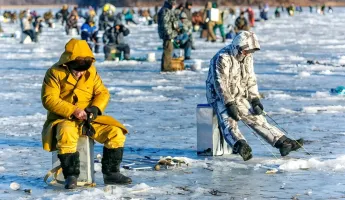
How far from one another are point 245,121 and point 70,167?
2246 millimetres

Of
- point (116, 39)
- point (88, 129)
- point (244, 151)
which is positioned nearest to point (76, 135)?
point (88, 129)

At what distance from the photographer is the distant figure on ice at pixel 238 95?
920 cm

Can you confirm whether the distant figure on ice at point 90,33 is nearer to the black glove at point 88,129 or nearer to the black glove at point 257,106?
the black glove at point 257,106

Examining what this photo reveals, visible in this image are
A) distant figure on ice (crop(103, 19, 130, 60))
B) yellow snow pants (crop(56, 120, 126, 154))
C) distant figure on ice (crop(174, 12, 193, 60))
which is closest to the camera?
yellow snow pants (crop(56, 120, 126, 154))

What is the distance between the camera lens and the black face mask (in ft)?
25.8

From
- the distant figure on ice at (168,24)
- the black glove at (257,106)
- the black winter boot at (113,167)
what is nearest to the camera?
the black winter boot at (113,167)

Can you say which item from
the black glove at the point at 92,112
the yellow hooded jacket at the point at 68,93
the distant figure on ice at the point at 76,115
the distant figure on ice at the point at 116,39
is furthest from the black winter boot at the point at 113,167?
the distant figure on ice at the point at 116,39

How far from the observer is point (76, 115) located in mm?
7773

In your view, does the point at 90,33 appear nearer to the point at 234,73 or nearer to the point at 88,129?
the point at 234,73

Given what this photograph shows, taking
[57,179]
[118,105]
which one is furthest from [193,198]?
[118,105]

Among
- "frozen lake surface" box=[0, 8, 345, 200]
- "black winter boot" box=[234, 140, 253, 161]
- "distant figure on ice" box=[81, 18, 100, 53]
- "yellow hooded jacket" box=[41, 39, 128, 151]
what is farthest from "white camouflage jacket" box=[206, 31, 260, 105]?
"distant figure on ice" box=[81, 18, 100, 53]

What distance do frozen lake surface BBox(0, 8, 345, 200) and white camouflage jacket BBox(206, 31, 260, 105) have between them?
24.5 inches

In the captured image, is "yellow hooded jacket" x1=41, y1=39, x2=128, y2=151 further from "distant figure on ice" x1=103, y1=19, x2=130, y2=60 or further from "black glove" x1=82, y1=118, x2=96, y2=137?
"distant figure on ice" x1=103, y1=19, x2=130, y2=60

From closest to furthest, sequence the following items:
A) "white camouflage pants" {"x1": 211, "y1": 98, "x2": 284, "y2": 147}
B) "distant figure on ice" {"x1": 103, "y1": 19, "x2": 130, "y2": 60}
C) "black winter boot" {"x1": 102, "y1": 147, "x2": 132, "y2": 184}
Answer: "black winter boot" {"x1": 102, "y1": 147, "x2": 132, "y2": 184} < "white camouflage pants" {"x1": 211, "y1": 98, "x2": 284, "y2": 147} < "distant figure on ice" {"x1": 103, "y1": 19, "x2": 130, "y2": 60}
